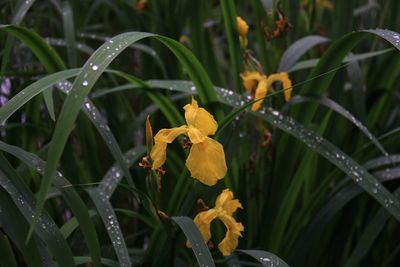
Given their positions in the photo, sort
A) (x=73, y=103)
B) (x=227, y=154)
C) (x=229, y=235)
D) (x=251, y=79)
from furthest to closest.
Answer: (x=251, y=79) → (x=227, y=154) → (x=229, y=235) → (x=73, y=103)

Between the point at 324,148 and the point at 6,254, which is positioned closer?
the point at 6,254

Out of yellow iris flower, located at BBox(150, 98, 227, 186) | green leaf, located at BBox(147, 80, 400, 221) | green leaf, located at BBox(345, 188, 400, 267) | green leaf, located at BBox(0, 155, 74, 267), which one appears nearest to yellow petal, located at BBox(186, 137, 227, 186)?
yellow iris flower, located at BBox(150, 98, 227, 186)

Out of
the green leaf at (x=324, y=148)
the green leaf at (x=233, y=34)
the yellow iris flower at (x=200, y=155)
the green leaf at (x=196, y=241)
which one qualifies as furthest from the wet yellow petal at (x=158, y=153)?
the green leaf at (x=233, y=34)

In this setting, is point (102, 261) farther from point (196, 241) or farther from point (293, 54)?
point (293, 54)

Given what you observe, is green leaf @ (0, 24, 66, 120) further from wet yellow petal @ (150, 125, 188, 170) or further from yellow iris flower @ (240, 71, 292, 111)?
yellow iris flower @ (240, 71, 292, 111)

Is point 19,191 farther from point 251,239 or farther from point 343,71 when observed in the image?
point 343,71

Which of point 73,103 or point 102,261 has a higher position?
point 73,103

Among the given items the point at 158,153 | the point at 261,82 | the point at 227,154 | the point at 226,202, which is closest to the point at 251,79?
the point at 261,82
